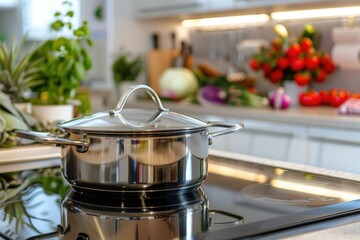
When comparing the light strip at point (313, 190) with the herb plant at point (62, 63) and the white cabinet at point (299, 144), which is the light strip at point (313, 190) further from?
the white cabinet at point (299, 144)

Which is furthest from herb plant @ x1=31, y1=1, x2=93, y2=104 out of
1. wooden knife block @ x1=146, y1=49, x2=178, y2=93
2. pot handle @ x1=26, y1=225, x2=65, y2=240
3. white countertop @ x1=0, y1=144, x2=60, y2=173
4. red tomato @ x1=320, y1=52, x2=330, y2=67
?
wooden knife block @ x1=146, y1=49, x2=178, y2=93

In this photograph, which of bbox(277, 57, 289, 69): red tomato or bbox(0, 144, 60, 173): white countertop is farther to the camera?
bbox(277, 57, 289, 69): red tomato

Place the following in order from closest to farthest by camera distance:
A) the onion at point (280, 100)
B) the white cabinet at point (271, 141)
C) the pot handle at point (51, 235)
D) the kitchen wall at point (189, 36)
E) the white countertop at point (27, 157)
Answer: the pot handle at point (51, 235)
the white countertop at point (27, 157)
the white cabinet at point (271, 141)
the onion at point (280, 100)
the kitchen wall at point (189, 36)

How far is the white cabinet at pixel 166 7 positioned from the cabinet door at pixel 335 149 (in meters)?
1.15

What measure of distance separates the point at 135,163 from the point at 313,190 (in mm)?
327

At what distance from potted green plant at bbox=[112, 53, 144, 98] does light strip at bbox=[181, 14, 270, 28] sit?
0.43m

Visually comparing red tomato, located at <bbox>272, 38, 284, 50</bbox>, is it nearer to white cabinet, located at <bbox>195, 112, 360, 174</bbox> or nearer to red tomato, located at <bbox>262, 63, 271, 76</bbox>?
red tomato, located at <bbox>262, 63, 271, 76</bbox>

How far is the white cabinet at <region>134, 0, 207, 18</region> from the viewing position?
3404 mm

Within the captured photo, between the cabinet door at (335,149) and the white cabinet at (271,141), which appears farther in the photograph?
the white cabinet at (271,141)

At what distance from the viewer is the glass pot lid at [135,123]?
88 centimetres

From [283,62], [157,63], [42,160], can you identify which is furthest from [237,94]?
[42,160]

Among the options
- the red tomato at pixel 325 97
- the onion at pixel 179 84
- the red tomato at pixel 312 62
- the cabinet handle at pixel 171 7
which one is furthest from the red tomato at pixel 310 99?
the cabinet handle at pixel 171 7

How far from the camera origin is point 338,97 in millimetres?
2920

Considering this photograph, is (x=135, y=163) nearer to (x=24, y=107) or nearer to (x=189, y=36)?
(x=24, y=107)
